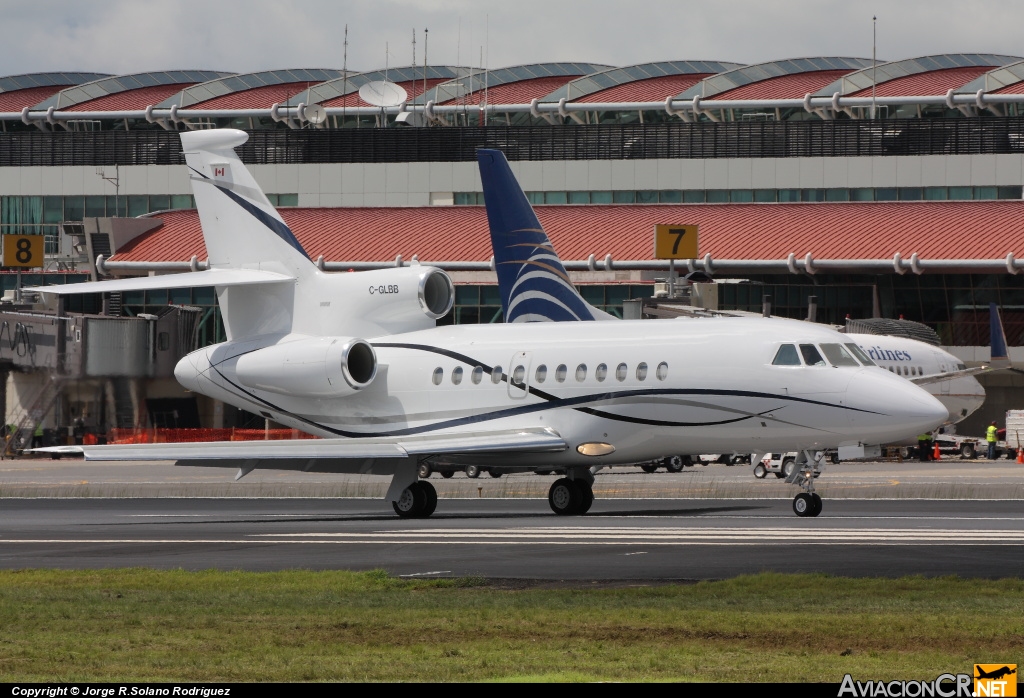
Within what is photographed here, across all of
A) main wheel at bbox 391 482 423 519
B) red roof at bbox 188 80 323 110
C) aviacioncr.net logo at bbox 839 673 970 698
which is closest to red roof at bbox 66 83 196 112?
red roof at bbox 188 80 323 110

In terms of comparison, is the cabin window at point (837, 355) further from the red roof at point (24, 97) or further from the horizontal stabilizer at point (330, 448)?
the red roof at point (24, 97)

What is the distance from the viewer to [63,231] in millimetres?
83750

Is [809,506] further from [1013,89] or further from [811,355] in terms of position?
[1013,89]

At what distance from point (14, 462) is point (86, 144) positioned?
122 ft

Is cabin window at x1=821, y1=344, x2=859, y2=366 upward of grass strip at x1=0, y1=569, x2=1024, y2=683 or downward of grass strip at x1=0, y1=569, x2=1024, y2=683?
upward

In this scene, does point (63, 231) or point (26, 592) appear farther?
point (63, 231)

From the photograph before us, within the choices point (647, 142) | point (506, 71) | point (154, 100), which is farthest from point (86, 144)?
point (647, 142)

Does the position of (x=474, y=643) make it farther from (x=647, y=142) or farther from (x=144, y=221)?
(x=647, y=142)

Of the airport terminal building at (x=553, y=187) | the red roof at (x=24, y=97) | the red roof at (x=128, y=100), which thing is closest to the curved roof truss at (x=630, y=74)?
the airport terminal building at (x=553, y=187)

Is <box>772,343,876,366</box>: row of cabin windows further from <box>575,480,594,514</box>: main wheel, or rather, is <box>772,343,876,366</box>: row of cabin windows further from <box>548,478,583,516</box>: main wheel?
<box>548,478,583,516</box>: main wheel

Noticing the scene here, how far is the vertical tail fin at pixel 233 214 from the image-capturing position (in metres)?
35.5

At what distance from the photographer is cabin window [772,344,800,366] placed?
29441 millimetres

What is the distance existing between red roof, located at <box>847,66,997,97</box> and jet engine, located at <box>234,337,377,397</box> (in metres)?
62.6

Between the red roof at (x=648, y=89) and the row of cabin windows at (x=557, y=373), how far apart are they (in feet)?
211
